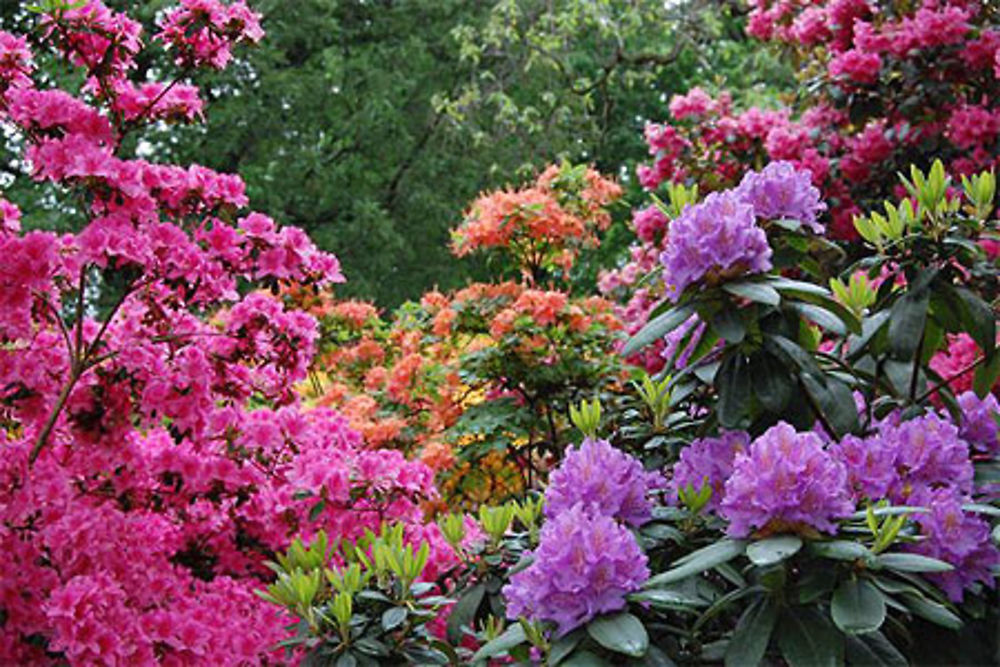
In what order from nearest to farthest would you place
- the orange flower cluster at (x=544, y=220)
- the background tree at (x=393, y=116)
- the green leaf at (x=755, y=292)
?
the green leaf at (x=755, y=292)
the orange flower cluster at (x=544, y=220)
the background tree at (x=393, y=116)

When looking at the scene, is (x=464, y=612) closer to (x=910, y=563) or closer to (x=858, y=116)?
(x=910, y=563)

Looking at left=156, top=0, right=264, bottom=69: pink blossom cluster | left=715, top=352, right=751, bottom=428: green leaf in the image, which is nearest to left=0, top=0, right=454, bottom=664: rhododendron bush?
left=156, top=0, right=264, bottom=69: pink blossom cluster

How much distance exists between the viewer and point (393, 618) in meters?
1.50

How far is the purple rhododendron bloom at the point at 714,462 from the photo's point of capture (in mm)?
1489

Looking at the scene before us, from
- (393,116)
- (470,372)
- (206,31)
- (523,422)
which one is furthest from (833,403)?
(393,116)


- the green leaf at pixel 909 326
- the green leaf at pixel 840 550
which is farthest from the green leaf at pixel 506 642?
the green leaf at pixel 909 326

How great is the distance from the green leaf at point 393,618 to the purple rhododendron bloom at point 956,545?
2.19 feet

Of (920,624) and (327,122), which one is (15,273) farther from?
(327,122)

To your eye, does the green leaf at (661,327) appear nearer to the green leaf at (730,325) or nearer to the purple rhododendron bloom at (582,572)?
the green leaf at (730,325)

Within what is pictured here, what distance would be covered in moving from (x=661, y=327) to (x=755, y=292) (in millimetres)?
132

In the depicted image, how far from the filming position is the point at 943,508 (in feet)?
4.31

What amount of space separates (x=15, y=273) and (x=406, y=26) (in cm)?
955

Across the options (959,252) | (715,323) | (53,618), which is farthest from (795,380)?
(53,618)

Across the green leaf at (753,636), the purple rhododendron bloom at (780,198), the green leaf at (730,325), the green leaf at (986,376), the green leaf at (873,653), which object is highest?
the purple rhododendron bloom at (780,198)
